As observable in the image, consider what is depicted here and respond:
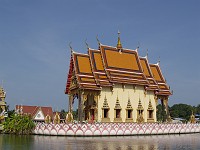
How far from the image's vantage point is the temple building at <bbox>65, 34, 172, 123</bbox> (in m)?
30.2

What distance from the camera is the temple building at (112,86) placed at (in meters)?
30.2

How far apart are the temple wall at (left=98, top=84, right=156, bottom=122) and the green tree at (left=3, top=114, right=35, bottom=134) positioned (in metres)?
7.28

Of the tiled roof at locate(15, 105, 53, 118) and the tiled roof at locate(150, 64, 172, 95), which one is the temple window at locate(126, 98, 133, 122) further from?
the tiled roof at locate(15, 105, 53, 118)

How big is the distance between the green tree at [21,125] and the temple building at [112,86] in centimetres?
504

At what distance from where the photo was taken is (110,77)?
31.0 meters

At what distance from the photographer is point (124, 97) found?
107 ft

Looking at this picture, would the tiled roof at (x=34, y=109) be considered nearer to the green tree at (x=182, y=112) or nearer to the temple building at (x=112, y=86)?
the temple building at (x=112, y=86)

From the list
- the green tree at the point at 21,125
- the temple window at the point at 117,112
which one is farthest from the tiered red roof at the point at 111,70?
the green tree at the point at 21,125

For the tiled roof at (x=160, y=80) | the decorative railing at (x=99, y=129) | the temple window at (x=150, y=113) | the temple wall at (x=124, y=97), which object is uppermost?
the tiled roof at (x=160, y=80)

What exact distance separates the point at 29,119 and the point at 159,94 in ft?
53.6

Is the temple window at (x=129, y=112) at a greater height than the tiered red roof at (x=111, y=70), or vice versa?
the tiered red roof at (x=111, y=70)

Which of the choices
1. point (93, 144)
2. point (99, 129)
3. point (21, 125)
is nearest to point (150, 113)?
point (99, 129)

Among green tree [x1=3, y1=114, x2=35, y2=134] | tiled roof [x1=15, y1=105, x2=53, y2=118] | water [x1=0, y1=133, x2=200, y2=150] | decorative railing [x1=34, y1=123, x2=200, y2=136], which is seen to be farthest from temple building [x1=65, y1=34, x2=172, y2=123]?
tiled roof [x1=15, y1=105, x2=53, y2=118]

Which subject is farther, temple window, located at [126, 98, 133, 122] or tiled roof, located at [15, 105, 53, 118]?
tiled roof, located at [15, 105, 53, 118]
